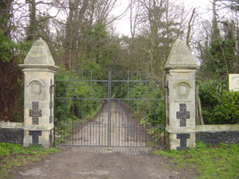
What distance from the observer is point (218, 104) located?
21.4ft

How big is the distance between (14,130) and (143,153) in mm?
3756

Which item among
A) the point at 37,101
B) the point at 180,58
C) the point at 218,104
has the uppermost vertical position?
the point at 180,58

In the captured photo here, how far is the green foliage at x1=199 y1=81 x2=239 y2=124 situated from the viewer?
20.5 ft

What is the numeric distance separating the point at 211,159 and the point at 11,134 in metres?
5.45

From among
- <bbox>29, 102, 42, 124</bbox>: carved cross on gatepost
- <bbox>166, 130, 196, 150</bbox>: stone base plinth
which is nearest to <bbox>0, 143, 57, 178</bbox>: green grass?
<bbox>29, 102, 42, 124</bbox>: carved cross on gatepost

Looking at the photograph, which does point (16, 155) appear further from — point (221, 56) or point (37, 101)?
point (221, 56)

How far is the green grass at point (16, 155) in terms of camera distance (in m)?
4.73

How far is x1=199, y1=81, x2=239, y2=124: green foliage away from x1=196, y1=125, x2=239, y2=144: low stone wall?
1.29ft

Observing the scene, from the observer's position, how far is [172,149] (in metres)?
5.91

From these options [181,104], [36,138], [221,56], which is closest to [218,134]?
[181,104]

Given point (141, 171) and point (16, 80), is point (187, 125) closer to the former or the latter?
point (141, 171)

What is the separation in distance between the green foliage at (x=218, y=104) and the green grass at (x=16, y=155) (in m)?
4.82

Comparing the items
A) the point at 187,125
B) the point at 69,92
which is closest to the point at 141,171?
the point at 187,125

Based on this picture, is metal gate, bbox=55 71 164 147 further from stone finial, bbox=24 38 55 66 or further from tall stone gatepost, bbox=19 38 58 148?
stone finial, bbox=24 38 55 66
